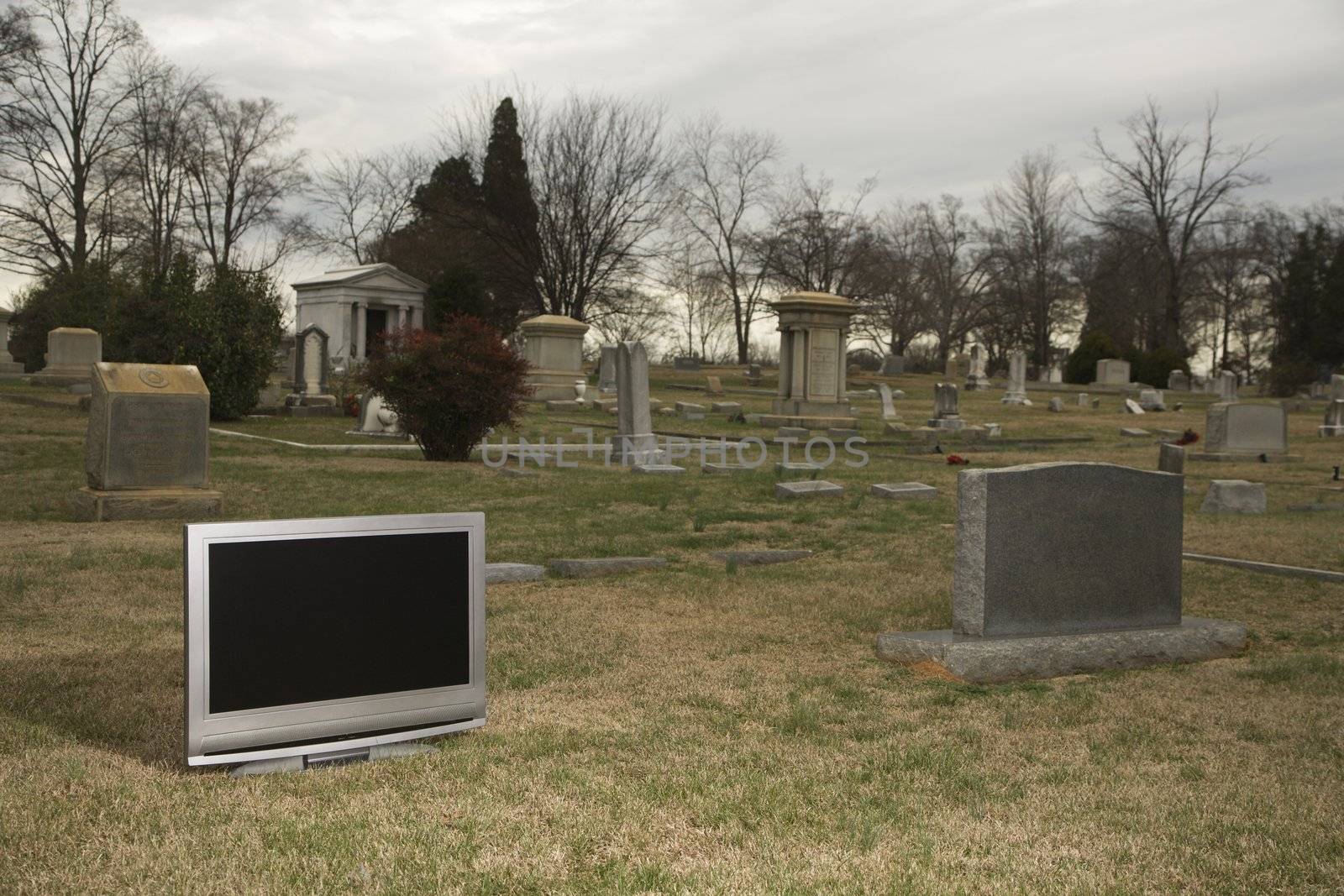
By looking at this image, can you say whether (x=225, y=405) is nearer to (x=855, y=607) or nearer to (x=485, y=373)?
(x=485, y=373)

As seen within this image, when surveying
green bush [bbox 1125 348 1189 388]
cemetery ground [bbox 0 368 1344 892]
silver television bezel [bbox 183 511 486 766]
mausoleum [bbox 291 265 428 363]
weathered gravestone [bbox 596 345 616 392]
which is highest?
mausoleum [bbox 291 265 428 363]

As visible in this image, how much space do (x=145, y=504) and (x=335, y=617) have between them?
792cm

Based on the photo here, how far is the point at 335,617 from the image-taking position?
420 cm

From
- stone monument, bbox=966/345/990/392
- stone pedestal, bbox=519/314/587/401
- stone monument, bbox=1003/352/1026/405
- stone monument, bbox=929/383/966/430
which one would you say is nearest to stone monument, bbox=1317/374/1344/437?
stone monument, bbox=929/383/966/430

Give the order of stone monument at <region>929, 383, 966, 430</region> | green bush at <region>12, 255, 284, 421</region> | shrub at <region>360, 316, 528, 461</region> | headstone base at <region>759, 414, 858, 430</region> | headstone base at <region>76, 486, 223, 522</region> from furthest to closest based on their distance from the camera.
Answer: headstone base at <region>759, 414, 858, 430</region> → stone monument at <region>929, 383, 966, 430</region> → green bush at <region>12, 255, 284, 421</region> → shrub at <region>360, 316, 528, 461</region> → headstone base at <region>76, 486, 223, 522</region>

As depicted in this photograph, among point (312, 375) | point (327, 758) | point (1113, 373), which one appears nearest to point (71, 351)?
point (312, 375)

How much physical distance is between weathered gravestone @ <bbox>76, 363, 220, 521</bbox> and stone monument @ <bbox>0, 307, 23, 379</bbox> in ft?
86.2

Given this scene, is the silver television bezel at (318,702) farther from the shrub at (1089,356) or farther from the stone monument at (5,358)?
the shrub at (1089,356)

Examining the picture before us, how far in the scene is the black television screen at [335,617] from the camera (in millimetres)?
4000

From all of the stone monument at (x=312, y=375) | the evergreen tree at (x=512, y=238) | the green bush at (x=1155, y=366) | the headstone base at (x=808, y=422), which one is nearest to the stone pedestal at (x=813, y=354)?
the headstone base at (x=808, y=422)

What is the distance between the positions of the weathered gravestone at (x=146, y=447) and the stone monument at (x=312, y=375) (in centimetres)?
1465

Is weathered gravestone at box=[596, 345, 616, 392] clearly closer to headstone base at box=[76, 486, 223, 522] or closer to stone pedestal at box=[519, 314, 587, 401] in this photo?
stone pedestal at box=[519, 314, 587, 401]

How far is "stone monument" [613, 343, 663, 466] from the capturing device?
1853 centimetres

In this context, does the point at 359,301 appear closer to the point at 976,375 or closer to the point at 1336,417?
the point at 976,375
